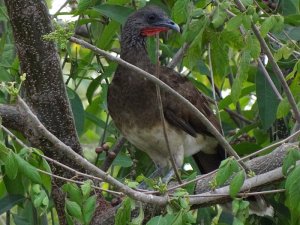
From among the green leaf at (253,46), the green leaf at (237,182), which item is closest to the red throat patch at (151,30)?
the green leaf at (253,46)

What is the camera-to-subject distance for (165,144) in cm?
551

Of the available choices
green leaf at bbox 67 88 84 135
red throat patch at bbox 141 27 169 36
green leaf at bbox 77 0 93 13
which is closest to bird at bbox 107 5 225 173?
red throat patch at bbox 141 27 169 36

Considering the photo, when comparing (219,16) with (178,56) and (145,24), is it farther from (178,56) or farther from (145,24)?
(145,24)

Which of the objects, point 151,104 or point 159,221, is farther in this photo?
point 151,104

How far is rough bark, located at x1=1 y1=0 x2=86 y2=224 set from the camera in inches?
176

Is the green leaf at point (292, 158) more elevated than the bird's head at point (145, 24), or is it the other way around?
the green leaf at point (292, 158)

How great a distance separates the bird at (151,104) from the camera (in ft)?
17.9

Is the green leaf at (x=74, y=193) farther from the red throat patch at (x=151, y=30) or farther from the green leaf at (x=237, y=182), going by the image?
the red throat patch at (x=151, y=30)

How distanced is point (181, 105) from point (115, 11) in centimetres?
83

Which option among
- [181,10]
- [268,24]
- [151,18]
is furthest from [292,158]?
[151,18]

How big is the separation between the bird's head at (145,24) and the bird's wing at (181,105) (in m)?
0.27

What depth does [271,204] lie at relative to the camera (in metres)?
4.95

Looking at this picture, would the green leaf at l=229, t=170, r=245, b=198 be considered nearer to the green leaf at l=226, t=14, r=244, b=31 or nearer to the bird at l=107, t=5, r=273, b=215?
the green leaf at l=226, t=14, r=244, b=31

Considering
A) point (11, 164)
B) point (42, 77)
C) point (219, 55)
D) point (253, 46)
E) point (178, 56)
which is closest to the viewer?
point (11, 164)
